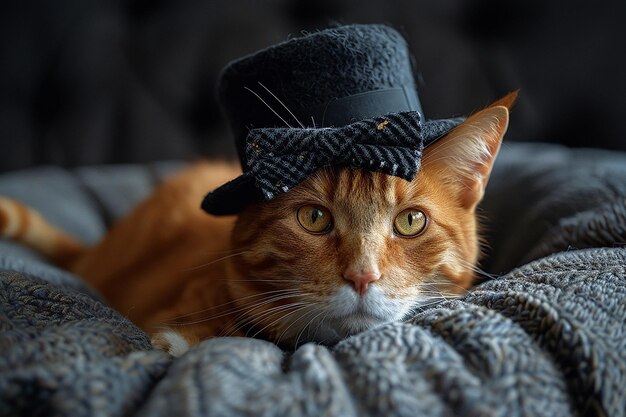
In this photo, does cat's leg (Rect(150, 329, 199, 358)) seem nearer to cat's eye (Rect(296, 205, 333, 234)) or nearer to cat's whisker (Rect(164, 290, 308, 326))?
cat's whisker (Rect(164, 290, 308, 326))

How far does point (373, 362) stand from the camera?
60cm

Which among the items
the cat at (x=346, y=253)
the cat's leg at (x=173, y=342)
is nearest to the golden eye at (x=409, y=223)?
the cat at (x=346, y=253)

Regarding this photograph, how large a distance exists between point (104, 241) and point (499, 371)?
1204 millimetres

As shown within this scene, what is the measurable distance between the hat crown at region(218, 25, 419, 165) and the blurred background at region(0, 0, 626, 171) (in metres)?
0.91

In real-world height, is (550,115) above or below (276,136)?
below

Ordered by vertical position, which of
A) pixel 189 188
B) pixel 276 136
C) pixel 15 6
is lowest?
pixel 189 188

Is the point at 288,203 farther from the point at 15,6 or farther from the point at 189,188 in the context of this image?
the point at 15,6

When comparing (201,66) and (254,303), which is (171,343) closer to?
(254,303)

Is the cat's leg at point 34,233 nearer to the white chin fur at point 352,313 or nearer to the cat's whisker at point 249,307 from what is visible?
the cat's whisker at point 249,307

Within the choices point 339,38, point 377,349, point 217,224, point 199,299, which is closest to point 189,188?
point 217,224

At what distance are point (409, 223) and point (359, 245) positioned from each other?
0.12m

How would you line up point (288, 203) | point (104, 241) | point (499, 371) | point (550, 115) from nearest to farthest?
point (499, 371) < point (288, 203) < point (104, 241) < point (550, 115)

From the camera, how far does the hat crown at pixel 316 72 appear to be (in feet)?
2.79

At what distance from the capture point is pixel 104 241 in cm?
154
